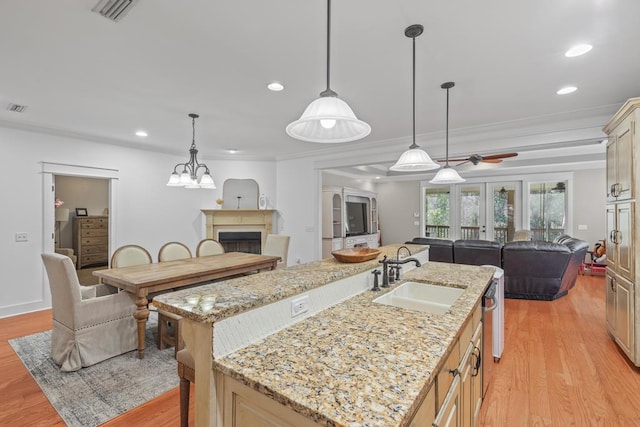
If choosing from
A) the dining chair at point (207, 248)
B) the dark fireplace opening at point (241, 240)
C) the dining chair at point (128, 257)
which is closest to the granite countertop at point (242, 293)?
the dining chair at point (128, 257)

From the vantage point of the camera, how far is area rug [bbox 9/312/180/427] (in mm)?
2041

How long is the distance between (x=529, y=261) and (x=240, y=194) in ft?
17.3

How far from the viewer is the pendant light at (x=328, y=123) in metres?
1.36

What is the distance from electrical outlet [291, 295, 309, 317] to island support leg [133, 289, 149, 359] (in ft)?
6.29

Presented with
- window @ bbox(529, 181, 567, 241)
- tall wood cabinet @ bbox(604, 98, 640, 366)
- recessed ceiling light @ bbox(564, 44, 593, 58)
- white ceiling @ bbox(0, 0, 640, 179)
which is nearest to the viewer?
white ceiling @ bbox(0, 0, 640, 179)

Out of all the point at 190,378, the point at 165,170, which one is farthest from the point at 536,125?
the point at 165,170

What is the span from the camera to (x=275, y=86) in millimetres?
2824

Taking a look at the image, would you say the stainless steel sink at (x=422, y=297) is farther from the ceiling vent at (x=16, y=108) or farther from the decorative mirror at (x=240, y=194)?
the decorative mirror at (x=240, y=194)

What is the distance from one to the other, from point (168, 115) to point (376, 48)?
8.67 feet

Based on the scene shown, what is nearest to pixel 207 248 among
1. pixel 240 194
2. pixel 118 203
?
pixel 118 203

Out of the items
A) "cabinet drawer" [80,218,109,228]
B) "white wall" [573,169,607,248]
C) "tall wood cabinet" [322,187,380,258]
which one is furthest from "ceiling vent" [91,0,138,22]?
"white wall" [573,169,607,248]

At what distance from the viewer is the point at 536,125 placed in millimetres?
3729

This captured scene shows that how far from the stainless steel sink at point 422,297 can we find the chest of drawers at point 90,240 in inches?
284

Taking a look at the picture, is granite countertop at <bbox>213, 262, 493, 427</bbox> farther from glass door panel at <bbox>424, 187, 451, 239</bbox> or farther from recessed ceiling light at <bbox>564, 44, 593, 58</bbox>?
glass door panel at <bbox>424, 187, 451, 239</bbox>
